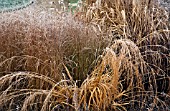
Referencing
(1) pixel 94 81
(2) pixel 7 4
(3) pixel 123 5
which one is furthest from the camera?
(2) pixel 7 4

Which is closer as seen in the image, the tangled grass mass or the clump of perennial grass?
the tangled grass mass

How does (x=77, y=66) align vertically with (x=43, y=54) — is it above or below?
below

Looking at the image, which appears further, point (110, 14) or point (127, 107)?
point (110, 14)

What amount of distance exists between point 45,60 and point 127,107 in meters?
0.86

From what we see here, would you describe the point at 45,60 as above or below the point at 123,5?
below

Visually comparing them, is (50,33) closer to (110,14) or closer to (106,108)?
(106,108)

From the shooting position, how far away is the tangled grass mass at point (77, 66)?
2.58 m

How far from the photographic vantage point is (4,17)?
313 cm

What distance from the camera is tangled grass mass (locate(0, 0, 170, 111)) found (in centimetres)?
258

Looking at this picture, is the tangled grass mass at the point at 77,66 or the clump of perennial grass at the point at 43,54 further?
the clump of perennial grass at the point at 43,54

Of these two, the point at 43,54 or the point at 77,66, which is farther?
the point at 77,66

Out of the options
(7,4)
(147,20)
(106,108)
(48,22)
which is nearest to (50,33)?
Answer: (48,22)

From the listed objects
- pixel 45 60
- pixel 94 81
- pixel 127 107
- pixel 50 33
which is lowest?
pixel 127 107

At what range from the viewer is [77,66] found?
2.94 m
